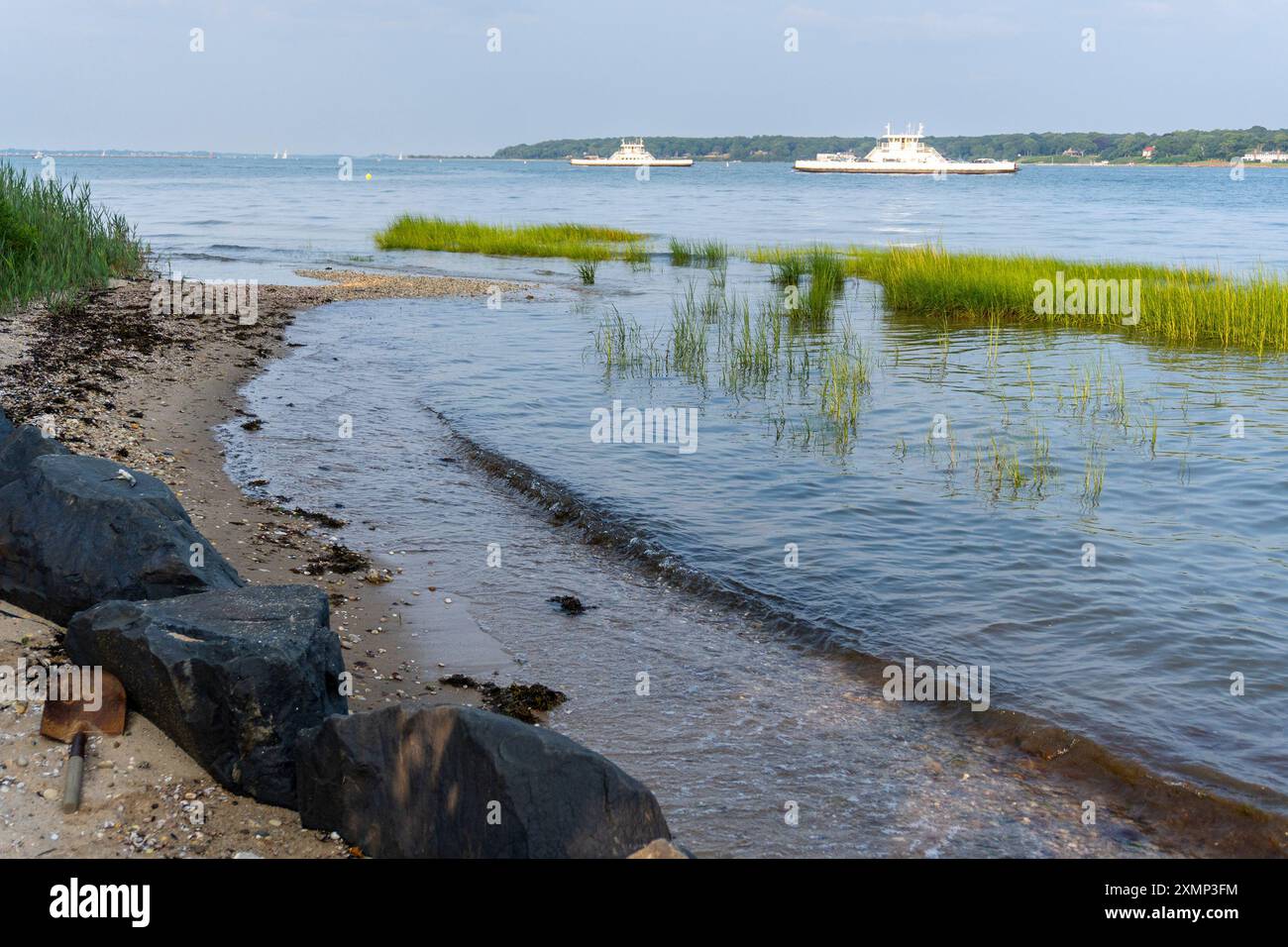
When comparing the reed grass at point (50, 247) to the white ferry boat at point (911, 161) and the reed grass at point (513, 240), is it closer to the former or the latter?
the reed grass at point (513, 240)

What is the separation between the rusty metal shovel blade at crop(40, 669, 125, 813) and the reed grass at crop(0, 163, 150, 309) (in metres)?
15.2

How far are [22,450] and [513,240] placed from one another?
3807cm

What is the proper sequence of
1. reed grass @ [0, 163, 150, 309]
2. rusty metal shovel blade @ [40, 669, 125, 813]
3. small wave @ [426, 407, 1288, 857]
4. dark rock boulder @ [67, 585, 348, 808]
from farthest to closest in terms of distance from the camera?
1. reed grass @ [0, 163, 150, 309]
2. small wave @ [426, 407, 1288, 857]
3. rusty metal shovel blade @ [40, 669, 125, 813]
4. dark rock boulder @ [67, 585, 348, 808]

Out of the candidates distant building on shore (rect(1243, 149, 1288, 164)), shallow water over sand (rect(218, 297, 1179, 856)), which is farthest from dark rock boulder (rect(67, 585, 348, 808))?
distant building on shore (rect(1243, 149, 1288, 164))

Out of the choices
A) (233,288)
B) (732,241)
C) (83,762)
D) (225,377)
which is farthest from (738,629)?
(732,241)

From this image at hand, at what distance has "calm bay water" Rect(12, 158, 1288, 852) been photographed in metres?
7.97

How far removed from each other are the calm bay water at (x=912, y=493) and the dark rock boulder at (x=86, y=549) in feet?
8.54

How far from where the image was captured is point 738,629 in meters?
8.89

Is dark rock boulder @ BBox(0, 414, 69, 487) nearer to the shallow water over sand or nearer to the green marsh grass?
the shallow water over sand

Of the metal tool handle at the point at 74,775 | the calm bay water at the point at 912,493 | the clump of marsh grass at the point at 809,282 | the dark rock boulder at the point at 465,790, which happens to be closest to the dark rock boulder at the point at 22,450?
the metal tool handle at the point at 74,775

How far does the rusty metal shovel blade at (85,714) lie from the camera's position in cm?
543

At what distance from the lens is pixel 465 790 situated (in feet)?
15.2

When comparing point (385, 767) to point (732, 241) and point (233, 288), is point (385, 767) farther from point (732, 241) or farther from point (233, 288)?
point (732, 241)

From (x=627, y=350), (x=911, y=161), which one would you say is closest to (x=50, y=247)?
(x=627, y=350)
